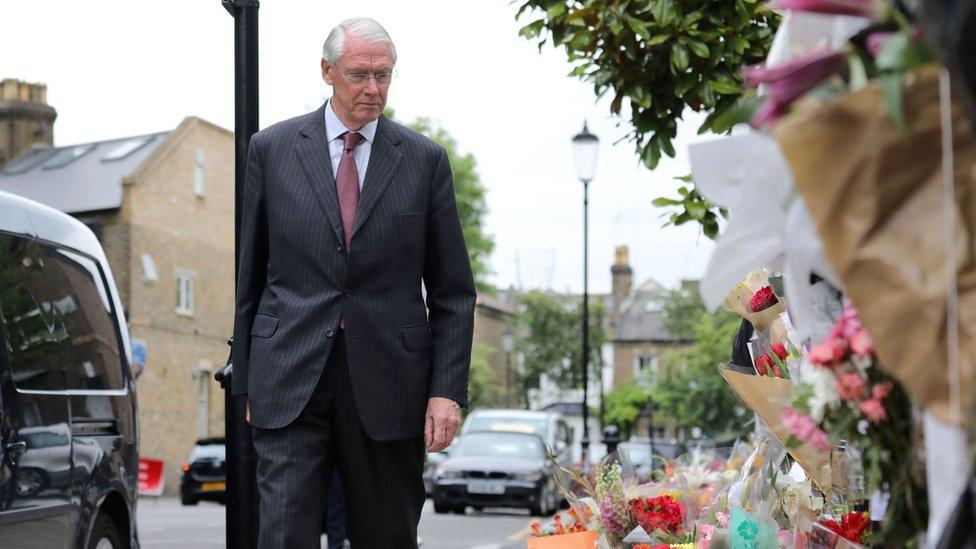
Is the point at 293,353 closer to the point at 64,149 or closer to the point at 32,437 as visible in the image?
the point at 32,437

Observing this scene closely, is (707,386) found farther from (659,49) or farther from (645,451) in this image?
(659,49)

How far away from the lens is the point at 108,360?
286 inches

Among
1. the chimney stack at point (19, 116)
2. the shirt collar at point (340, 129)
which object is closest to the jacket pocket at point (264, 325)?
the shirt collar at point (340, 129)

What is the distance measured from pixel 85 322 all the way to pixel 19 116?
4420 cm

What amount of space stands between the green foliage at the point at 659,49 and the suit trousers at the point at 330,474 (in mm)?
1968

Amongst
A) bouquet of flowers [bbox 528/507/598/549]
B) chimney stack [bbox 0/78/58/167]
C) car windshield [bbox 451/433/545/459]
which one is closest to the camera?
bouquet of flowers [bbox 528/507/598/549]

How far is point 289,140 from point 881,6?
8.71 ft

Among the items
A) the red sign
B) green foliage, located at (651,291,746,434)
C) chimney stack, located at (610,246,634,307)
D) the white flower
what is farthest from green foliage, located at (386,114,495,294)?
chimney stack, located at (610,246,634,307)

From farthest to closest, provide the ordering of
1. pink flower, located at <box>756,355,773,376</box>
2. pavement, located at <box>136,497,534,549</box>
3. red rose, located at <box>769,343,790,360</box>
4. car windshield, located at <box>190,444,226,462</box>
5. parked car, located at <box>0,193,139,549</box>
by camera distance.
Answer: car windshield, located at <box>190,444,226,462</box>
pavement, located at <box>136,497,534,549</box>
parked car, located at <box>0,193,139,549</box>
pink flower, located at <box>756,355,773,376</box>
red rose, located at <box>769,343,790,360</box>

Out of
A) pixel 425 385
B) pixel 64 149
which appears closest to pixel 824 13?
pixel 425 385

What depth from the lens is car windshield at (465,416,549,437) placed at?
1106 inches

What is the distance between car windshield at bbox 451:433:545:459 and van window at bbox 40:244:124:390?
19.2 m

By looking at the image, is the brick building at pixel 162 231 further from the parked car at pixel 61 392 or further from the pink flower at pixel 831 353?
the pink flower at pixel 831 353

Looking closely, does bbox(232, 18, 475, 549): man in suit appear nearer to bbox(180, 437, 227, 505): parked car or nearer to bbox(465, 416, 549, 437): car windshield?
bbox(465, 416, 549, 437): car windshield
